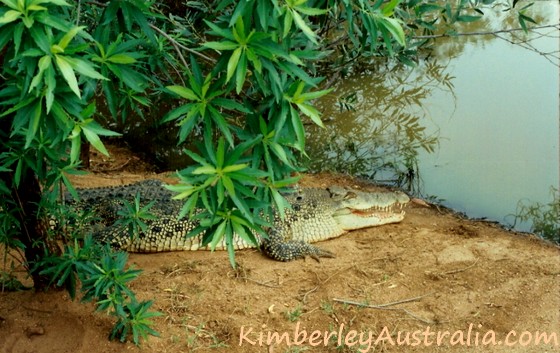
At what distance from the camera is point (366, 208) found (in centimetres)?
573

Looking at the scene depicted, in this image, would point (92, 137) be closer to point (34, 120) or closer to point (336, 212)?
point (34, 120)

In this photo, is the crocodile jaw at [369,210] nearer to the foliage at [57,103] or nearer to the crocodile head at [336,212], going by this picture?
the crocodile head at [336,212]

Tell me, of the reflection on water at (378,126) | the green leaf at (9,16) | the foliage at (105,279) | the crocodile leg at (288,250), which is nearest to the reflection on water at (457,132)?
the reflection on water at (378,126)

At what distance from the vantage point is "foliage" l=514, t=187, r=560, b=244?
18.6 feet

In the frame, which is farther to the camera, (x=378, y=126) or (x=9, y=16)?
(x=378, y=126)

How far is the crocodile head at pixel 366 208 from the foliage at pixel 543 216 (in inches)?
44.3

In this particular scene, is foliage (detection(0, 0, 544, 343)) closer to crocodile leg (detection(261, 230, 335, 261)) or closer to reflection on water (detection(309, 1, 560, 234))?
crocodile leg (detection(261, 230, 335, 261))

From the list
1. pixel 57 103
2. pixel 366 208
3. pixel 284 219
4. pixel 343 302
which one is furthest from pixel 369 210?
pixel 57 103

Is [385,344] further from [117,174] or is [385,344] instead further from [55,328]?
[117,174]

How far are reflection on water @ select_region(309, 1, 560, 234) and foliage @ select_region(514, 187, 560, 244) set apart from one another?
3.1 inches

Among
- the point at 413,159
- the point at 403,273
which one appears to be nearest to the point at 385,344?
the point at 403,273

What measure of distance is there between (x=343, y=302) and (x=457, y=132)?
3779 mm

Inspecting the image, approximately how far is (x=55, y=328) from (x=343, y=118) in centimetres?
486

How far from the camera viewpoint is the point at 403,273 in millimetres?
4473
